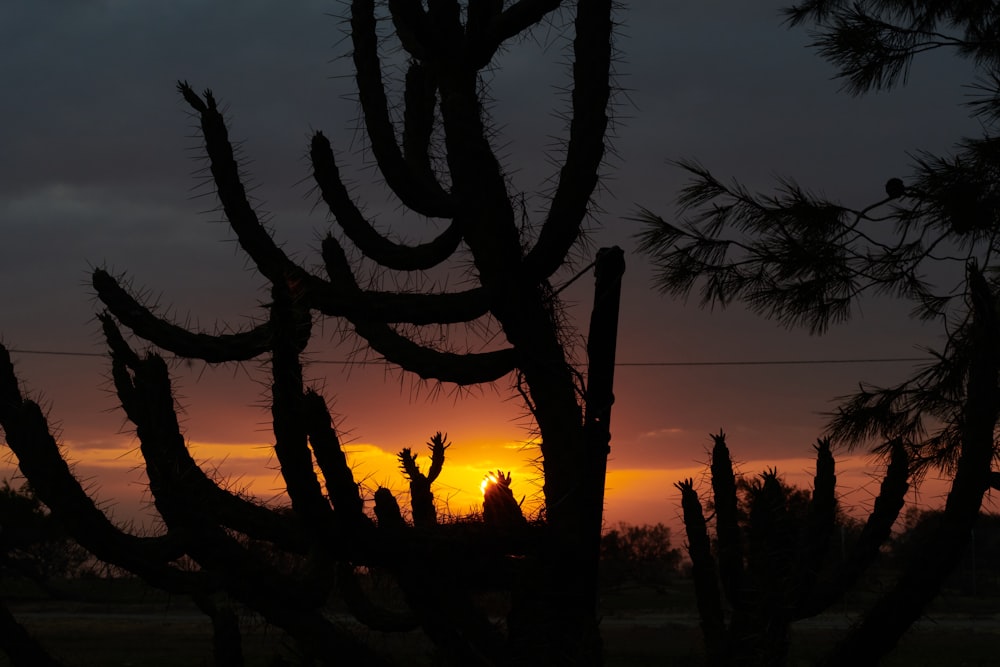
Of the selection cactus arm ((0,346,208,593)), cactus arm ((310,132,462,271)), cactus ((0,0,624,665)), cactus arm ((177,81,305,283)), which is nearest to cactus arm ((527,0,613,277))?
cactus ((0,0,624,665))

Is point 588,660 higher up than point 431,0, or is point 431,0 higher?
point 431,0

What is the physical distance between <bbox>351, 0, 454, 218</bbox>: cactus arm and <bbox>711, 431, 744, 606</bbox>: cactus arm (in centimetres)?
183

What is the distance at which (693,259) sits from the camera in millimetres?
7035

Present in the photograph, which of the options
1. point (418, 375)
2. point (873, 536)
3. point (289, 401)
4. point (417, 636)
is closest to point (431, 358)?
point (418, 375)

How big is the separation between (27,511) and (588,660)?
30563mm

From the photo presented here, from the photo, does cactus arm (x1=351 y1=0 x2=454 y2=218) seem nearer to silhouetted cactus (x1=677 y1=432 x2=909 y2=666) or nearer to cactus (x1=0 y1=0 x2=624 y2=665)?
cactus (x1=0 y1=0 x2=624 y2=665)

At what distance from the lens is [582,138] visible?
4.46 m

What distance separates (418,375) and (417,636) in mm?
9521

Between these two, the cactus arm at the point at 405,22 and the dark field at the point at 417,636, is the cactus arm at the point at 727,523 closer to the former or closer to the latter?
the dark field at the point at 417,636

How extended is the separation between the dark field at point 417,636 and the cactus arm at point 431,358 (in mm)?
1573

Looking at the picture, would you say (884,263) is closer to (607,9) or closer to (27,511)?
(607,9)

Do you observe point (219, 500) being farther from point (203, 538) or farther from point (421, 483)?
point (421, 483)

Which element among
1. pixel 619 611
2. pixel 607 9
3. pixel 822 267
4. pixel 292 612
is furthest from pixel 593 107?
pixel 619 611

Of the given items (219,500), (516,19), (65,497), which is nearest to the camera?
(65,497)
